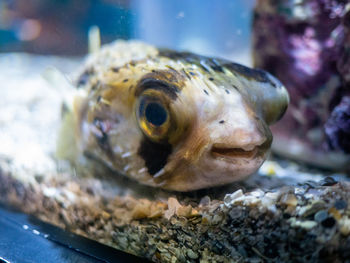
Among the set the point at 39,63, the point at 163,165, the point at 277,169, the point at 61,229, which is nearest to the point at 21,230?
the point at 61,229

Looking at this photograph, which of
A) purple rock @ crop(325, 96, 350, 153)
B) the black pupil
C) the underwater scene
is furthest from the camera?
purple rock @ crop(325, 96, 350, 153)

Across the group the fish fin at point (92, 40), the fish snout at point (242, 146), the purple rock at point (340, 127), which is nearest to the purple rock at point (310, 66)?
the purple rock at point (340, 127)

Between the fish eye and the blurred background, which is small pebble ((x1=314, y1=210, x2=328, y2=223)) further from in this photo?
the blurred background

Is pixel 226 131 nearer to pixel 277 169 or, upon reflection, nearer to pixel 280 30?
pixel 277 169

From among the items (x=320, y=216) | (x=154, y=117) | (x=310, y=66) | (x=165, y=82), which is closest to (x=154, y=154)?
(x=154, y=117)

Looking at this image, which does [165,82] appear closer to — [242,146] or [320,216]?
[242,146]

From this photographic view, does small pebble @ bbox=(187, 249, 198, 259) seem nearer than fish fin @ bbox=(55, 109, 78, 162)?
Yes

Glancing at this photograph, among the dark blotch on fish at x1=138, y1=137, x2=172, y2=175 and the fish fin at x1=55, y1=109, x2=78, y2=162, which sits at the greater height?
the fish fin at x1=55, y1=109, x2=78, y2=162

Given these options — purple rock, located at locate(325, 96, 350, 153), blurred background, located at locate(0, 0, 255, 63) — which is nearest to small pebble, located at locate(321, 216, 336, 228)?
purple rock, located at locate(325, 96, 350, 153)

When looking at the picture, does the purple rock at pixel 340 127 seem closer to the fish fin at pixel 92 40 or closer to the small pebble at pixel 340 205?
the small pebble at pixel 340 205
